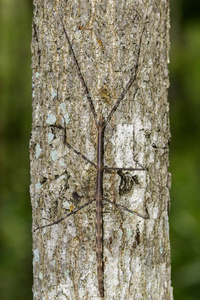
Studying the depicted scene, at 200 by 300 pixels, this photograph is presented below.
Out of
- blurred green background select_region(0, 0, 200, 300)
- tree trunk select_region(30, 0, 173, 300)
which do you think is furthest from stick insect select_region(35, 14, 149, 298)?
blurred green background select_region(0, 0, 200, 300)
